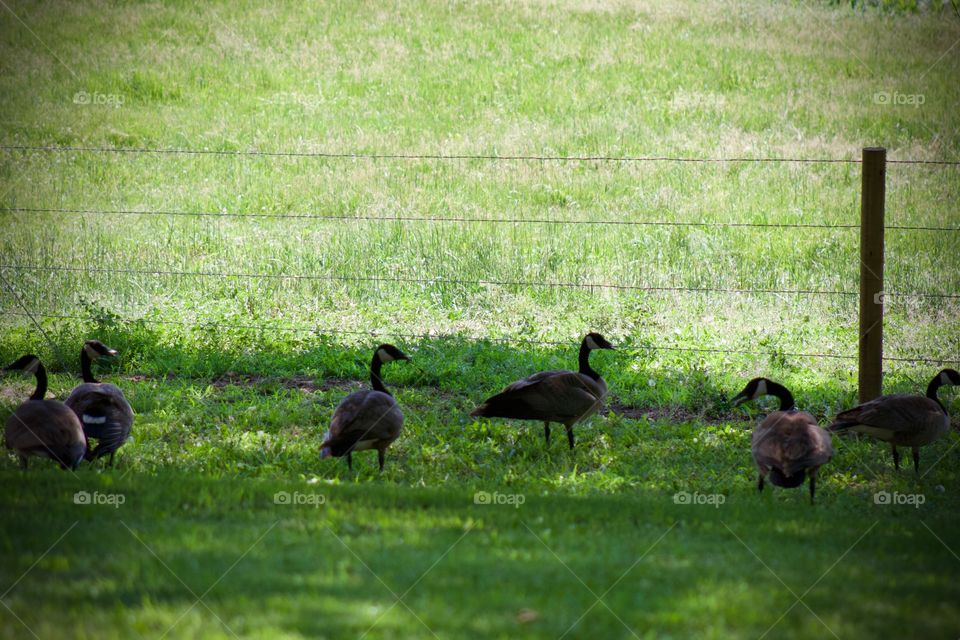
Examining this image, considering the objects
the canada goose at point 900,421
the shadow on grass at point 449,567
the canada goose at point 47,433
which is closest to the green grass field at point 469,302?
the shadow on grass at point 449,567

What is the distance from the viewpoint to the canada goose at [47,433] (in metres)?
7.91

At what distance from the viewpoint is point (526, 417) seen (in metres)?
9.16

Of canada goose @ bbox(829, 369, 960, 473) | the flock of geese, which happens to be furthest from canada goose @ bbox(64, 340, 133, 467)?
canada goose @ bbox(829, 369, 960, 473)

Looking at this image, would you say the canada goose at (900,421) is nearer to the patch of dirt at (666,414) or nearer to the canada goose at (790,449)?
the canada goose at (790,449)

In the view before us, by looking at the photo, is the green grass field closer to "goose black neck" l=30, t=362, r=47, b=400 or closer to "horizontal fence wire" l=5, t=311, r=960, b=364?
"horizontal fence wire" l=5, t=311, r=960, b=364

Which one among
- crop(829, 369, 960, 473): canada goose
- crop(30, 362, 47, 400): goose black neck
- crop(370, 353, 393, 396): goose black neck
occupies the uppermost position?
crop(30, 362, 47, 400): goose black neck

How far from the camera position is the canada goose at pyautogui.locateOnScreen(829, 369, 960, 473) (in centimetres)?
867

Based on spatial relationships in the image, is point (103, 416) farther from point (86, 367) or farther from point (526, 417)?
point (526, 417)

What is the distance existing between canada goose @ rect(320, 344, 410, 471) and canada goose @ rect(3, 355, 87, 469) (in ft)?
6.54

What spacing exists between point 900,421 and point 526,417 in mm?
3270

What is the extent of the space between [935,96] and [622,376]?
1783 cm

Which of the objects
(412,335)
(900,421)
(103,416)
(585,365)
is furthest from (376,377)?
(900,421)

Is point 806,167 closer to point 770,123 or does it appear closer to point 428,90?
point 770,123

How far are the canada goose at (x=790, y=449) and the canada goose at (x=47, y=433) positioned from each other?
5.54m
